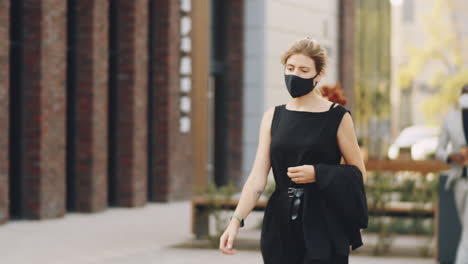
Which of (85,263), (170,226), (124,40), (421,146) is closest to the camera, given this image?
(85,263)

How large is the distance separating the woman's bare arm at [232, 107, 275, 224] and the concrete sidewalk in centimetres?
677

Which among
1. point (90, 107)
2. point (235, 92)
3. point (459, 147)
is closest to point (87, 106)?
point (90, 107)

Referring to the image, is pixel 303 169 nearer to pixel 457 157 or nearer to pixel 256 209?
pixel 457 157

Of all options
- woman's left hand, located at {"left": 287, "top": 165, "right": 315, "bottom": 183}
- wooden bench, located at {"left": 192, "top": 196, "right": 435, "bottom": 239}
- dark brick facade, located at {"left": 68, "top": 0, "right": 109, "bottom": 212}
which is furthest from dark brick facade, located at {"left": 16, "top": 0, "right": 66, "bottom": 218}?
woman's left hand, located at {"left": 287, "top": 165, "right": 315, "bottom": 183}

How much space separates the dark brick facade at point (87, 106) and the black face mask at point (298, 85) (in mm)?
13669

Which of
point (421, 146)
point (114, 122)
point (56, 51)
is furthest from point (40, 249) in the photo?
point (421, 146)

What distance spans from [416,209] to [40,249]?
15.0 ft

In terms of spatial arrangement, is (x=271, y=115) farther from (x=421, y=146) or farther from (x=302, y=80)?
(x=421, y=146)

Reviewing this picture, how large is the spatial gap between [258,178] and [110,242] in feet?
29.2

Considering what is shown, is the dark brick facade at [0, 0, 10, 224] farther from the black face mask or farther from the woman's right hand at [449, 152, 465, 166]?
the black face mask

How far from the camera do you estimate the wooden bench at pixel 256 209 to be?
42.7 ft

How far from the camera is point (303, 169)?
489 centimetres

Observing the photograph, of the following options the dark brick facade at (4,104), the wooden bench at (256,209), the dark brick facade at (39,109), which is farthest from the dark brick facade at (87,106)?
the wooden bench at (256,209)

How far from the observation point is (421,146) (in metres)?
35.3
